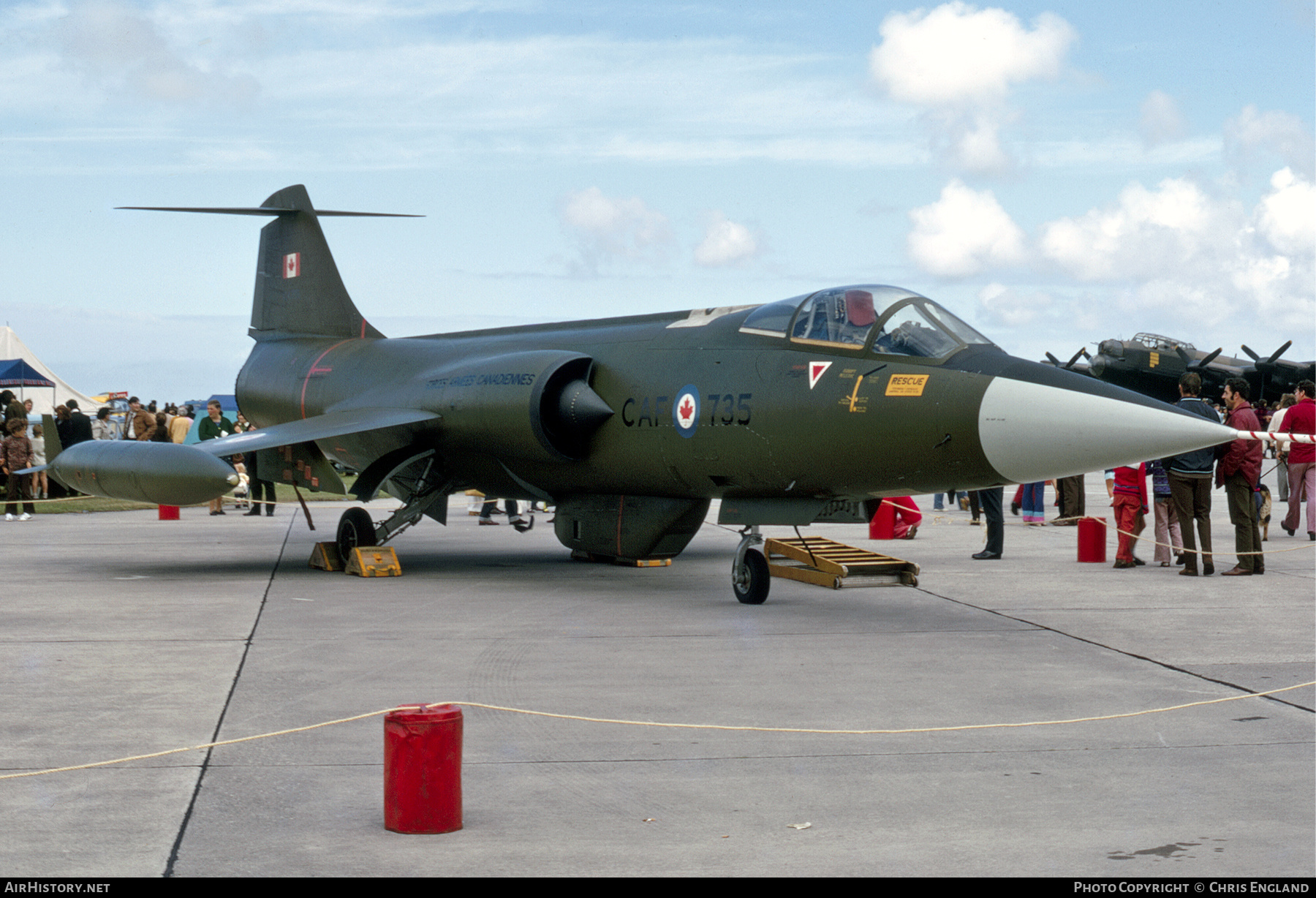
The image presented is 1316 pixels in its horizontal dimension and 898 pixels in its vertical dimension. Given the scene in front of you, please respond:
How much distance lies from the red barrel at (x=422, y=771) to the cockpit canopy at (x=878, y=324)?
5.45 m

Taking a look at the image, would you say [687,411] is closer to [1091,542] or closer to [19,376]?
[1091,542]

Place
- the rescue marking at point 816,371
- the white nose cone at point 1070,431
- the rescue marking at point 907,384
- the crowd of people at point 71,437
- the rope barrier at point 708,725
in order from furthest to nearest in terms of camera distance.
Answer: the crowd of people at point 71,437
the rescue marking at point 816,371
the rescue marking at point 907,384
the white nose cone at point 1070,431
the rope barrier at point 708,725

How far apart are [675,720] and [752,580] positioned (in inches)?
159

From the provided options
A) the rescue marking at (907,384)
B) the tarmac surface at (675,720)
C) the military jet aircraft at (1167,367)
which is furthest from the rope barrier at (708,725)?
the military jet aircraft at (1167,367)

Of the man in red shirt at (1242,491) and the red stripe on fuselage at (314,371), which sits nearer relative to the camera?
the man in red shirt at (1242,491)

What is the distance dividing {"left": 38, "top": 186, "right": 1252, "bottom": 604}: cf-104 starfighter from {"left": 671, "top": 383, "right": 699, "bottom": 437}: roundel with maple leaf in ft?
0.05

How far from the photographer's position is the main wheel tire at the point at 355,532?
12.7 metres

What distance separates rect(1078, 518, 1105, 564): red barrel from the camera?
43.5 ft

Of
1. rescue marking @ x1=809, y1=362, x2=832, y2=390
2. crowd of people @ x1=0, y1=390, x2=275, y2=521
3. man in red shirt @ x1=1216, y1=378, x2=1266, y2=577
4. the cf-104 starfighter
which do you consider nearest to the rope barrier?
the cf-104 starfighter

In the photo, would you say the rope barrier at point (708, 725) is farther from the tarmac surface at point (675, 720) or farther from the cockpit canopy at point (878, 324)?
the cockpit canopy at point (878, 324)

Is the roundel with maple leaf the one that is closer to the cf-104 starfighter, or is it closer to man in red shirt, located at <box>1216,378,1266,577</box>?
the cf-104 starfighter

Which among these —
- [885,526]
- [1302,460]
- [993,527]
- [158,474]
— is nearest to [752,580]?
[993,527]

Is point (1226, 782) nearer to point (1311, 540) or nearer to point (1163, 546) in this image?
point (1163, 546)
